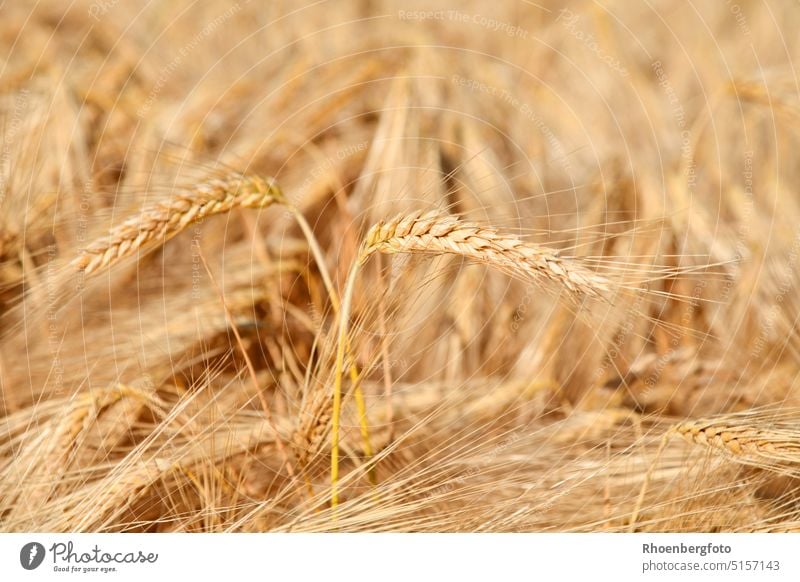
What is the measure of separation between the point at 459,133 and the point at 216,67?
595 millimetres

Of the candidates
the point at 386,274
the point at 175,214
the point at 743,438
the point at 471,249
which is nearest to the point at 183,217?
the point at 175,214

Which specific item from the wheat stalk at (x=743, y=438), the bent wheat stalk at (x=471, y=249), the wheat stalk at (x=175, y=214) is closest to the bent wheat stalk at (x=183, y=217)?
the wheat stalk at (x=175, y=214)

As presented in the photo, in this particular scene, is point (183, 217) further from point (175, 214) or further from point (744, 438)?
point (744, 438)

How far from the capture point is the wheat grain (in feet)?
3.23

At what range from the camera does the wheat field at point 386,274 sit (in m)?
1.20

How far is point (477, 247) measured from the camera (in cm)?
101

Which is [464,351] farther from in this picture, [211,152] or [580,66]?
[580,66]

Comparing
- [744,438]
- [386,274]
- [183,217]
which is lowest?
[744,438]

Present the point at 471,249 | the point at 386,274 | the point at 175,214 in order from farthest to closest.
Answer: the point at 386,274, the point at 175,214, the point at 471,249

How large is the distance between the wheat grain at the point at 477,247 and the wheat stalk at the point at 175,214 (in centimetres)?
22

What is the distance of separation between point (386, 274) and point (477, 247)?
33 cm

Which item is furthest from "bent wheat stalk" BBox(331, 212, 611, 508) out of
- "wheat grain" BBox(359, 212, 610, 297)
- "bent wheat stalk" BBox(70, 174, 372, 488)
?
"bent wheat stalk" BBox(70, 174, 372, 488)

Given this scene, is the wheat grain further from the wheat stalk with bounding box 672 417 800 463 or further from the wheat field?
the wheat stalk with bounding box 672 417 800 463
